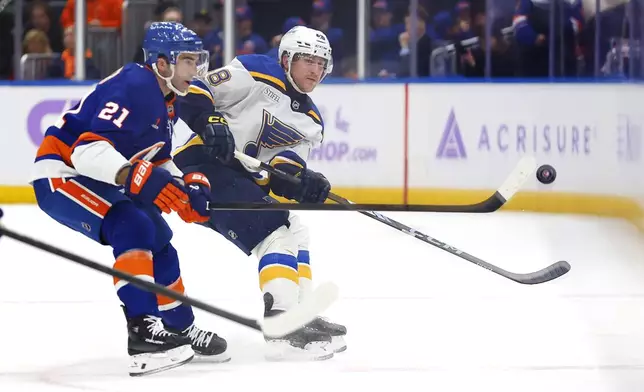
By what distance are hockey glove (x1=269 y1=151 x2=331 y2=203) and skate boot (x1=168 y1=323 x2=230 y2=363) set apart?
1.43 ft

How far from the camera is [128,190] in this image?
2.28 metres

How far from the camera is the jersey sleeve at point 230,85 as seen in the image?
9.31 ft

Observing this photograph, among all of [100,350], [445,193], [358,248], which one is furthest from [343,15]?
[100,350]

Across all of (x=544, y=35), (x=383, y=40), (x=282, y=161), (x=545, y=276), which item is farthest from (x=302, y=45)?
(x=544, y=35)

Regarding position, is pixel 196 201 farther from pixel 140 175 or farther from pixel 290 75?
pixel 290 75

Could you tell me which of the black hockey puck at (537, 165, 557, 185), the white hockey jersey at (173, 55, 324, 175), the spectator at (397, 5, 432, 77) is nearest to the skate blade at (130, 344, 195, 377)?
the white hockey jersey at (173, 55, 324, 175)

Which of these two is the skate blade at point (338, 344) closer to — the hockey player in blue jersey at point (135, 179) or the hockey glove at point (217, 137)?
the hockey player in blue jersey at point (135, 179)

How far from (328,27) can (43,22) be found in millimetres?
1391

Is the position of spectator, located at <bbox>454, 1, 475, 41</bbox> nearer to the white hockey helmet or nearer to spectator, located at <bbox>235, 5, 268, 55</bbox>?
spectator, located at <bbox>235, 5, 268, 55</bbox>

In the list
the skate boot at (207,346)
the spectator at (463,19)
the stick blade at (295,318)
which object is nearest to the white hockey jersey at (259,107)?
the skate boot at (207,346)

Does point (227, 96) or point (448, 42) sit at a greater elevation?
point (448, 42)

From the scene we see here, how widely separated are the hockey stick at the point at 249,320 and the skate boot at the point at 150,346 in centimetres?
19

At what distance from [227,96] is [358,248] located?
1.61 m

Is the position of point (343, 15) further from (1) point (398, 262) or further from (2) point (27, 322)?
(2) point (27, 322)
